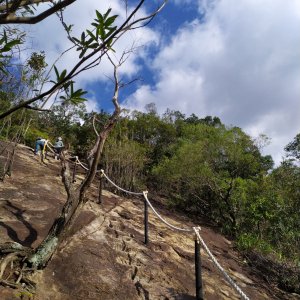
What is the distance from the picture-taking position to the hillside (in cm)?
521

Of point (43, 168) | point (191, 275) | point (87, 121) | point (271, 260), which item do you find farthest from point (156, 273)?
point (87, 121)

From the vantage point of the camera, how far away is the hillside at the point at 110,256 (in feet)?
17.1

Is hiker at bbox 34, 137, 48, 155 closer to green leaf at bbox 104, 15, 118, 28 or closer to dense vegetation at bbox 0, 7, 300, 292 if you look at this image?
dense vegetation at bbox 0, 7, 300, 292

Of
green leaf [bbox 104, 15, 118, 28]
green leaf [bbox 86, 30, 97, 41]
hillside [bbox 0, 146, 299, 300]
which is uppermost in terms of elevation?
green leaf [bbox 104, 15, 118, 28]

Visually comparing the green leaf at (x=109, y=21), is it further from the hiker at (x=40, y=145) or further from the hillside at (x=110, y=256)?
the hiker at (x=40, y=145)

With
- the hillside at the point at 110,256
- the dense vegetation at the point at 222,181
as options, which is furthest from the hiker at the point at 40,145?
the hillside at the point at 110,256

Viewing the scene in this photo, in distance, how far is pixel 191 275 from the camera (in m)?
6.51

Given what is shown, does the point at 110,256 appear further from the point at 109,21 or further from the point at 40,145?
the point at 40,145

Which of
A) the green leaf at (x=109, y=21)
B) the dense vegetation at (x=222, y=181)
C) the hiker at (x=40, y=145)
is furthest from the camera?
the hiker at (x=40, y=145)

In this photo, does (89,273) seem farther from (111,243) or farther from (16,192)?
(16,192)

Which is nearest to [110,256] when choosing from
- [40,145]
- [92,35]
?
[92,35]

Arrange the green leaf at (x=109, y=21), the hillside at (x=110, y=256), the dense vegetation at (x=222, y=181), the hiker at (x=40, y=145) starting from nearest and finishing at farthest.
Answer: the green leaf at (x=109, y=21)
the hillside at (x=110, y=256)
the dense vegetation at (x=222, y=181)
the hiker at (x=40, y=145)

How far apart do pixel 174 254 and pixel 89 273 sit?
7.67 ft

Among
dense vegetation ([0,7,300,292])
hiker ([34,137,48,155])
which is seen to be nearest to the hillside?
dense vegetation ([0,7,300,292])
